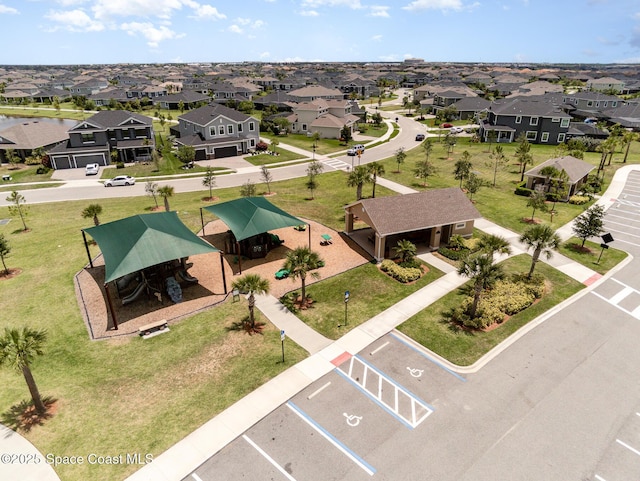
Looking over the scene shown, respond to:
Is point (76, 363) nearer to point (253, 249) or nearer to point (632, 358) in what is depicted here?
point (253, 249)

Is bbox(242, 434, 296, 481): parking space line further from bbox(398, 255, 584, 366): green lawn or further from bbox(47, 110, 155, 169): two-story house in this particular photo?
bbox(47, 110, 155, 169): two-story house

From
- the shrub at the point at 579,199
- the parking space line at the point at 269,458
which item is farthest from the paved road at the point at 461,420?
the shrub at the point at 579,199

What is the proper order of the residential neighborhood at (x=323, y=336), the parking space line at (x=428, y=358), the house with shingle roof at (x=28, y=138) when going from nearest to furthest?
the residential neighborhood at (x=323, y=336) → the parking space line at (x=428, y=358) → the house with shingle roof at (x=28, y=138)

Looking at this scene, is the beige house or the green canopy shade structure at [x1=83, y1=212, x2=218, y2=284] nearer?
the green canopy shade structure at [x1=83, y1=212, x2=218, y2=284]

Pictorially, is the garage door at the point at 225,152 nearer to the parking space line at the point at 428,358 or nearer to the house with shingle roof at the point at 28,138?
the house with shingle roof at the point at 28,138

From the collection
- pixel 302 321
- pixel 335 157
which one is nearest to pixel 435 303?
pixel 302 321

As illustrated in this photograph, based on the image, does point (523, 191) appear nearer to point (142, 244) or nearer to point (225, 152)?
point (142, 244)

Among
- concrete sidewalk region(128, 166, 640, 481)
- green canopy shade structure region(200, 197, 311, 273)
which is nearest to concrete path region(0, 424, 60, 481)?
concrete sidewalk region(128, 166, 640, 481)
